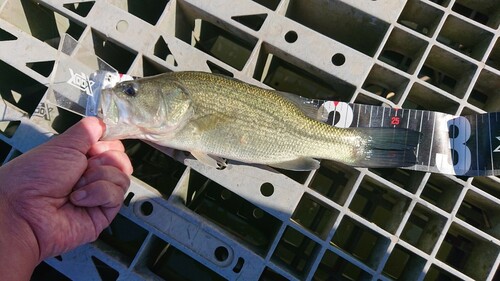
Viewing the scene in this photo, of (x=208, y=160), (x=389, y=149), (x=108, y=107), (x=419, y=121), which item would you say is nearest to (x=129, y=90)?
(x=108, y=107)

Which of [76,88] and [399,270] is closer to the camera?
[76,88]

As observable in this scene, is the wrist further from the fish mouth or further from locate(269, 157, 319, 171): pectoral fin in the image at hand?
locate(269, 157, 319, 171): pectoral fin

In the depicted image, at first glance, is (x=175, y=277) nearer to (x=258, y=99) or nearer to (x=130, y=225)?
(x=130, y=225)

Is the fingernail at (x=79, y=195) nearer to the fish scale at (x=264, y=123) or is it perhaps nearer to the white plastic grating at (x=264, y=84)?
the white plastic grating at (x=264, y=84)

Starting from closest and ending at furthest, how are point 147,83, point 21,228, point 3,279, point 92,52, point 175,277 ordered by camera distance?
1. point 3,279
2. point 21,228
3. point 147,83
4. point 92,52
5. point 175,277

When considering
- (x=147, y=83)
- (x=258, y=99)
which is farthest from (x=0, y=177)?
(x=258, y=99)

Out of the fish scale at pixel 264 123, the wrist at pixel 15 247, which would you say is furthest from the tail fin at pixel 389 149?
the wrist at pixel 15 247

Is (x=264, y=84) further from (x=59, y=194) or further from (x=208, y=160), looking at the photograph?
(x=59, y=194)
